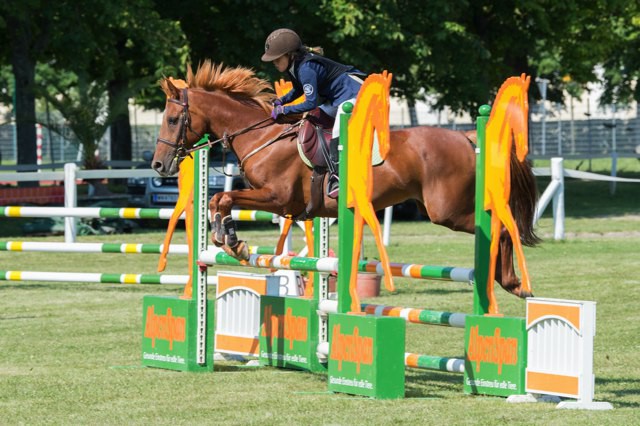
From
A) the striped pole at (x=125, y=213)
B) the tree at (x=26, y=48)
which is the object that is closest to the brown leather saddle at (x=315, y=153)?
the striped pole at (x=125, y=213)

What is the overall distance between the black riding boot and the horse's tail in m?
1.28

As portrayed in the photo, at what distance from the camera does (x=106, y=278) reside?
1157 cm

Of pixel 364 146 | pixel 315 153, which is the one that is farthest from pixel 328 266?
pixel 315 153

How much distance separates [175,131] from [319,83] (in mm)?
1174

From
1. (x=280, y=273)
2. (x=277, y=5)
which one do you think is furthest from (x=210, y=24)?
(x=280, y=273)

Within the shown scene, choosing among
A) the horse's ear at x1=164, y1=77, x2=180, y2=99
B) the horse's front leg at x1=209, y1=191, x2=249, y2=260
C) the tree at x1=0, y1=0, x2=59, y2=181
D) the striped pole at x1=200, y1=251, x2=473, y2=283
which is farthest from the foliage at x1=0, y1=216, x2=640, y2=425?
the tree at x1=0, y1=0, x2=59, y2=181

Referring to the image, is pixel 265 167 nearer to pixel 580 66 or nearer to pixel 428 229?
pixel 428 229

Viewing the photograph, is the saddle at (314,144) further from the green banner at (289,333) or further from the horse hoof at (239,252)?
the green banner at (289,333)

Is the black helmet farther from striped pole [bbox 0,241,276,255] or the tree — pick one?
the tree

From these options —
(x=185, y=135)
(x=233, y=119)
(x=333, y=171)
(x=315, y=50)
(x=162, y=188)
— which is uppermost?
(x=315, y=50)

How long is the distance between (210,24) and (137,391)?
18.6 m

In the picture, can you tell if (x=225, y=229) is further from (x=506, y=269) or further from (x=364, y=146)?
(x=506, y=269)

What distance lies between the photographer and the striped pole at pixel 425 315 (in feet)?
25.2

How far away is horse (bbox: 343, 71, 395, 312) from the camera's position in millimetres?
7695
